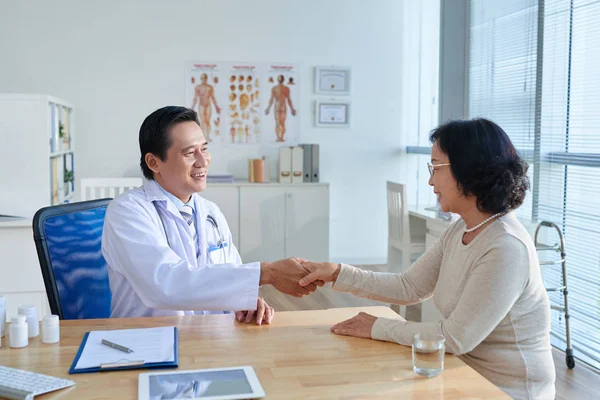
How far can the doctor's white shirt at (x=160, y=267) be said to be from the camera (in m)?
1.76

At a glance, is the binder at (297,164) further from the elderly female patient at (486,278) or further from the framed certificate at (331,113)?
the elderly female patient at (486,278)

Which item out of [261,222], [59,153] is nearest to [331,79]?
[261,222]

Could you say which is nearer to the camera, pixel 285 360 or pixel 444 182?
pixel 285 360

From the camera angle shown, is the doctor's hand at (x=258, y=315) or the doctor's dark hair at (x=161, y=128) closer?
the doctor's hand at (x=258, y=315)

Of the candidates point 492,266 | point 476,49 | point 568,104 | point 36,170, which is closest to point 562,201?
point 568,104

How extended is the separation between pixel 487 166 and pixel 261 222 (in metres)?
3.97

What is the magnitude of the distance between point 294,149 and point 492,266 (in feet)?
13.7

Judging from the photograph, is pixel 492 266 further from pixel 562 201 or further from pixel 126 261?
pixel 562 201

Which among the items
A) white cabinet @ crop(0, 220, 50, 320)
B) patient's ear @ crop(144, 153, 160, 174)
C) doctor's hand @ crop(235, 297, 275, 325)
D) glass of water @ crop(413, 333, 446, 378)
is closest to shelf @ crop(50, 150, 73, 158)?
white cabinet @ crop(0, 220, 50, 320)

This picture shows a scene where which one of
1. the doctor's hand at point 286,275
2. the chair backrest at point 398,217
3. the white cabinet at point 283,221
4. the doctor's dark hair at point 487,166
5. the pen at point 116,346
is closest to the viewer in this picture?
the pen at point 116,346

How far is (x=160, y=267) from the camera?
70.1 inches

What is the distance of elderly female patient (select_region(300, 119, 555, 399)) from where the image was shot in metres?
1.57

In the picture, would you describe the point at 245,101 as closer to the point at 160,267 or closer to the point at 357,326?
the point at 160,267

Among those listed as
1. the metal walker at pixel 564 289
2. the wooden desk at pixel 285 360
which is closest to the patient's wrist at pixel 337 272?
the wooden desk at pixel 285 360
